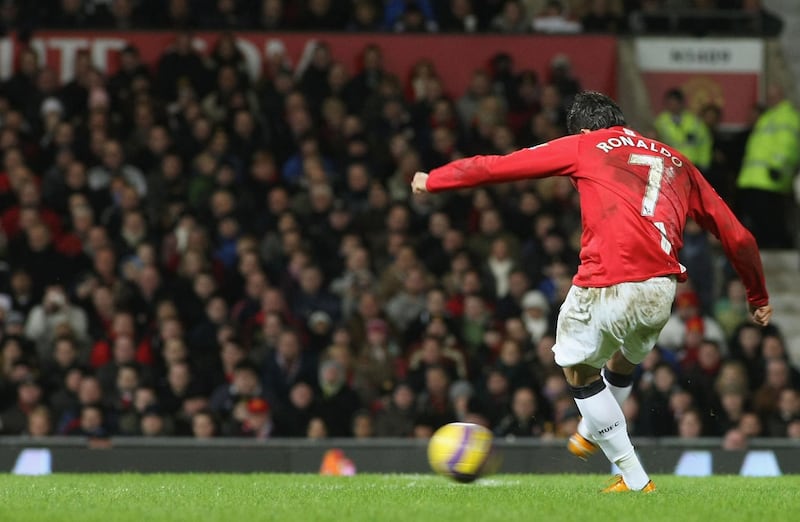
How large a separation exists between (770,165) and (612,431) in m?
10.9

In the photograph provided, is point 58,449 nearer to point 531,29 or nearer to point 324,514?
point 324,514

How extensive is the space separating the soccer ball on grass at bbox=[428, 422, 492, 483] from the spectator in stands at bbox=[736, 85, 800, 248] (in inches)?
411

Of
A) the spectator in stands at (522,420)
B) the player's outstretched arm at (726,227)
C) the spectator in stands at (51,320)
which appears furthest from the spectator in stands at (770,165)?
the player's outstretched arm at (726,227)

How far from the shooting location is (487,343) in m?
16.1

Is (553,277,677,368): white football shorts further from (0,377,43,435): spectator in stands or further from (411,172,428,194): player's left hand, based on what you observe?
(0,377,43,435): spectator in stands

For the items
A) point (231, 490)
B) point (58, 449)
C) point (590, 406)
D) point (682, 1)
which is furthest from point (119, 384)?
point (682, 1)

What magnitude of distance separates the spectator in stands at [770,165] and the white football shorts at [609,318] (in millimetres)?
10573

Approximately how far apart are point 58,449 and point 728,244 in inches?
245

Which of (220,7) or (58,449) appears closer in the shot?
(58,449)

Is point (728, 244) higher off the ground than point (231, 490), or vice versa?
point (728, 244)

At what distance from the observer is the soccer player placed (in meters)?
8.48

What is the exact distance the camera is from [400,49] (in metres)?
20.6

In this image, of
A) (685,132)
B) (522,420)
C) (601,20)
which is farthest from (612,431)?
(601,20)

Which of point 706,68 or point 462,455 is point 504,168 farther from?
point 706,68
